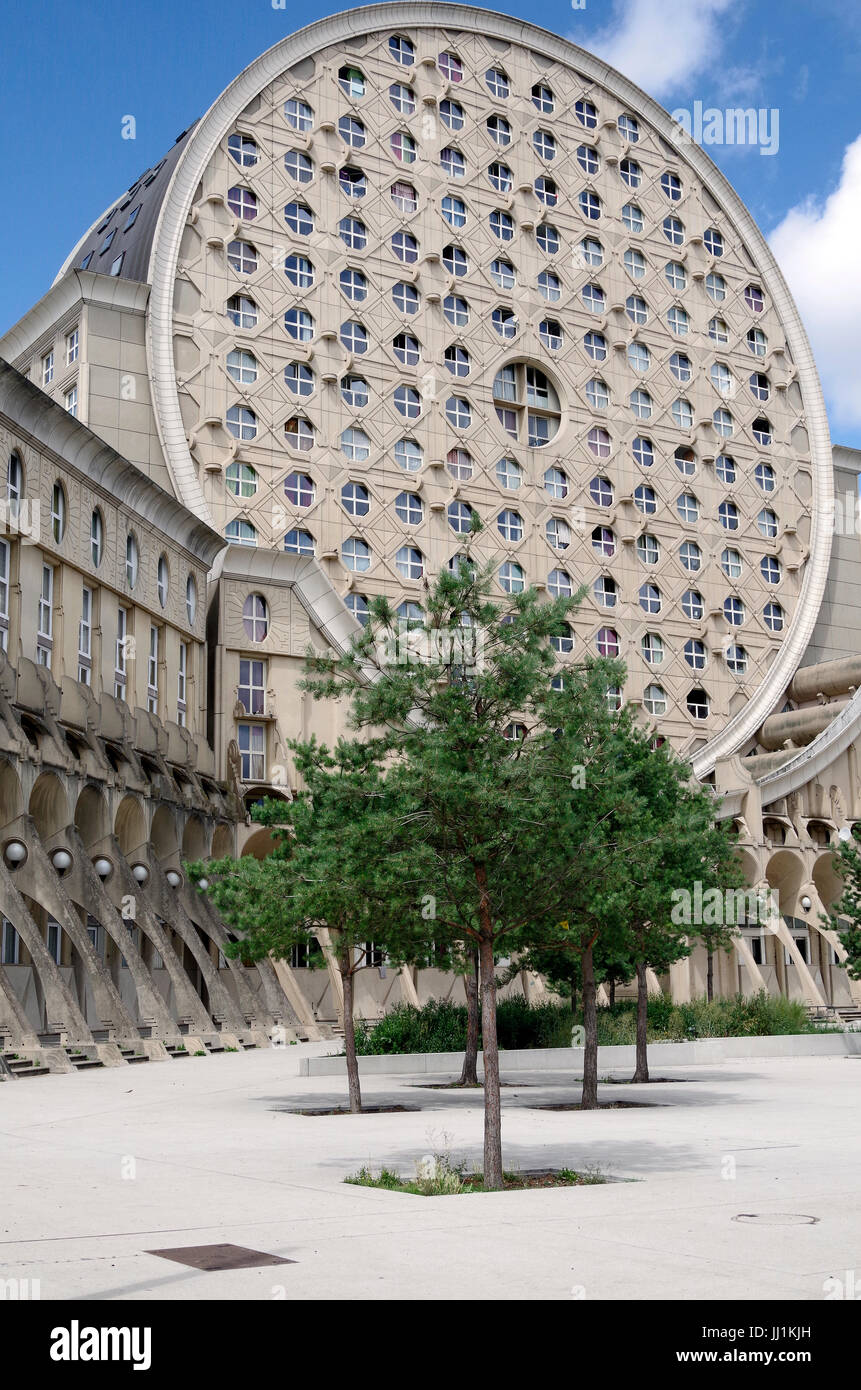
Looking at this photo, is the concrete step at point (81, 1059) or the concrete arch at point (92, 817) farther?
the concrete arch at point (92, 817)

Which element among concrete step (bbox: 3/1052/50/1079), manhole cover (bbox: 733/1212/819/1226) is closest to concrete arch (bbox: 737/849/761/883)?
concrete step (bbox: 3/1052/50/1079)

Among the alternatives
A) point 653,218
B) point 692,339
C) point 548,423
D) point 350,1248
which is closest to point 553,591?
point 548,423

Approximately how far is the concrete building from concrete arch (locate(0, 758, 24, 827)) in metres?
6.19

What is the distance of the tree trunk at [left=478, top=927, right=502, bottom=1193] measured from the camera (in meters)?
11.9

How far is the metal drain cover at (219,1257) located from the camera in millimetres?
8139

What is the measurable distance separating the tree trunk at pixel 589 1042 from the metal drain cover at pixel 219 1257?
499 inches

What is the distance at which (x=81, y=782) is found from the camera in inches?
1312

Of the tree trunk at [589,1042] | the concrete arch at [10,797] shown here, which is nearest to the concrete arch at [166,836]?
the concrete arch at [10,797]

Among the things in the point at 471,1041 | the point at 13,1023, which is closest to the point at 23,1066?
the point at 13,1023

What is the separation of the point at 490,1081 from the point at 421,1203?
5.63 ft

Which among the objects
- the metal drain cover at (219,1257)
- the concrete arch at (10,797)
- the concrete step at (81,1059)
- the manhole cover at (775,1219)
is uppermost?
the concrete arch at (10,797)

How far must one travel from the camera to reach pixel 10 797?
1179 inches

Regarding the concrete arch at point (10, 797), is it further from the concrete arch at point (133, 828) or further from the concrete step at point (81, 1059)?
the concrete arch at point (133, 828)
